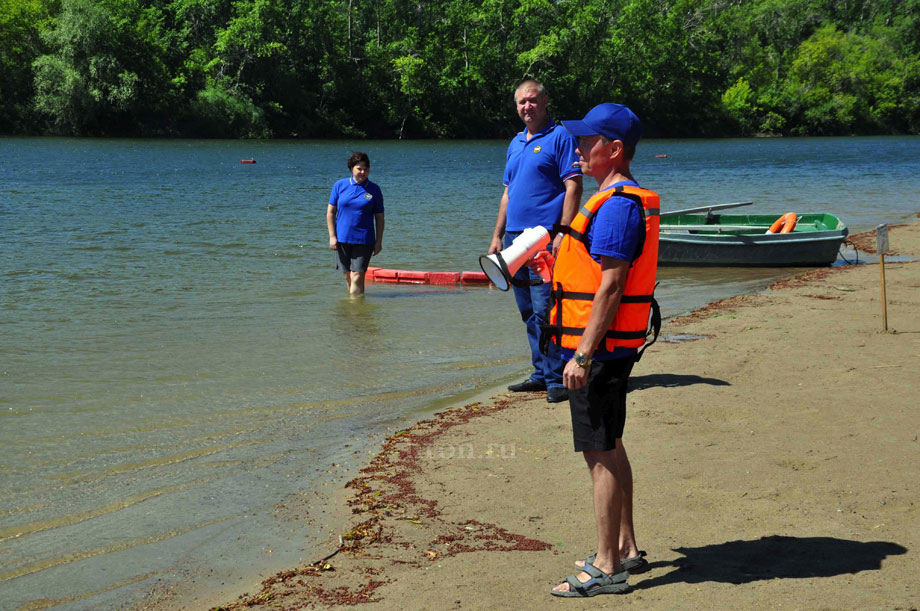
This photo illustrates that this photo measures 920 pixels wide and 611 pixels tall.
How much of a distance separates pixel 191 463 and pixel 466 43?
8378 cm

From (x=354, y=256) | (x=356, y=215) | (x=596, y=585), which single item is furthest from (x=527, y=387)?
(x=354, y=256)

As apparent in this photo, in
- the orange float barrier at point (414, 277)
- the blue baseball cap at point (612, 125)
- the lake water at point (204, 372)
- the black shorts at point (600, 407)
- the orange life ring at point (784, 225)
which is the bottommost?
the lake water at point (204, 372)

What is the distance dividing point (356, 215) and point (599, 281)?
7506 millimetres

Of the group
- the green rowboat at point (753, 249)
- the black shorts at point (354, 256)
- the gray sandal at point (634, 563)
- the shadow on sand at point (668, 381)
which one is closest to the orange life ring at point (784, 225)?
the green rowboat at point (753, 249)

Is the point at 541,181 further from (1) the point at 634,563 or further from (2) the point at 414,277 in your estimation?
(2) the point at 414,277

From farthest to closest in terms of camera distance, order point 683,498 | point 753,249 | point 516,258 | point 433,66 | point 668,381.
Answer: point 433,66, point 753,249, point 668,381, point 683,498, point 516,258

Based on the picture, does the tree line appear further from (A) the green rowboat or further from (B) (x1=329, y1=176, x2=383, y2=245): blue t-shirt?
(B) (x1=329, y1=176, x2=383, y2=245): blue t-shirt

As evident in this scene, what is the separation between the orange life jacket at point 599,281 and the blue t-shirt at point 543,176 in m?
2.97

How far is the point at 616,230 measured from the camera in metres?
3.68

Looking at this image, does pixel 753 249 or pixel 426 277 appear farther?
pixel 753 249

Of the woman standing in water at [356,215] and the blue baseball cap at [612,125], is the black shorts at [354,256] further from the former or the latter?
the blue baseball cap at [612,125]

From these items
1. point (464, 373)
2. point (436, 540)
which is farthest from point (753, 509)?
point (464, 373)

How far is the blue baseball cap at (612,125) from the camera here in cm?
383

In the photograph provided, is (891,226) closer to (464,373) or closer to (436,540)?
(464,373)
